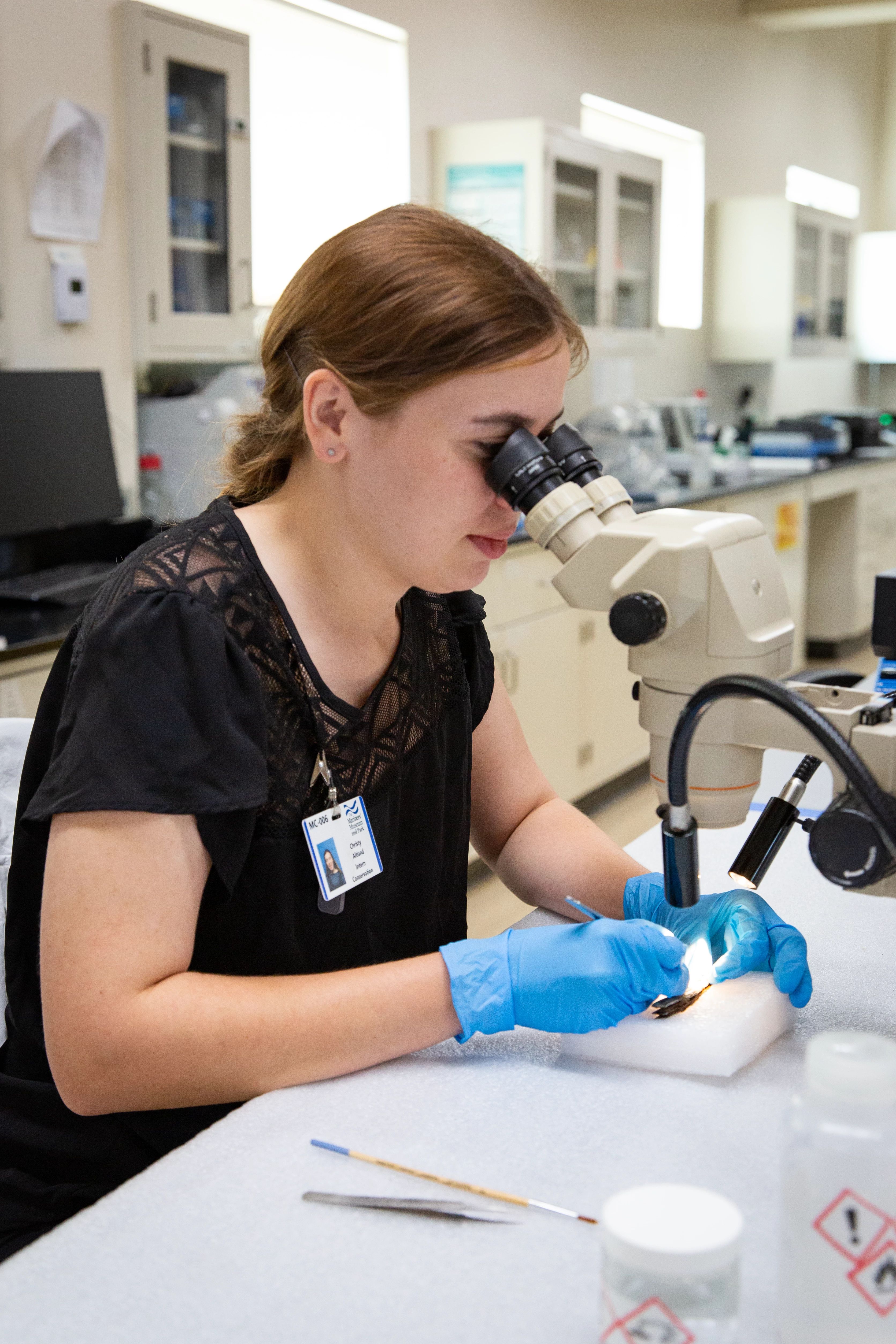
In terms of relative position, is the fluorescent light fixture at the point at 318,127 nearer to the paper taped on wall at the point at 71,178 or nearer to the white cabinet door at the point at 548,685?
the paper taped on wall at the point at 71,178

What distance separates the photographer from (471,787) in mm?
1473

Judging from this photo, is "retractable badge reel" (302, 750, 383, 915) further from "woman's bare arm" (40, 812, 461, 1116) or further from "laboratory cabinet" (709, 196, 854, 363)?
"laboratory cabinet" (709, 196, 854, 363)

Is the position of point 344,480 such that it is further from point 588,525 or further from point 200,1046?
point 200,1046

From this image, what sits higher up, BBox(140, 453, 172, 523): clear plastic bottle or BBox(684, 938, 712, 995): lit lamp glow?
BBox(140, 453, 172, 523): clear plastic bottle

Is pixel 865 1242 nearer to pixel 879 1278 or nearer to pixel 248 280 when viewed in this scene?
pixel 879 1278

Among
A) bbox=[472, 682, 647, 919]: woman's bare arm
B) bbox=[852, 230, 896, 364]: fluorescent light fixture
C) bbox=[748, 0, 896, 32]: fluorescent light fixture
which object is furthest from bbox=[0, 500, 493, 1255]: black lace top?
bbox=[852, 230, 896, 364]: fluorescent light fixture

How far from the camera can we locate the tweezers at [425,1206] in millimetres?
779

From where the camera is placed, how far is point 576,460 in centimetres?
99

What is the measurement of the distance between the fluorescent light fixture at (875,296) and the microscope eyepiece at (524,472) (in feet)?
22.3

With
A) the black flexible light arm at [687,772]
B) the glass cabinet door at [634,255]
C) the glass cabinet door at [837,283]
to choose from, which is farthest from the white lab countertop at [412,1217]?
the glass cabinet door at [837,283]

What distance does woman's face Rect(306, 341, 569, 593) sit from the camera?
1.06 m

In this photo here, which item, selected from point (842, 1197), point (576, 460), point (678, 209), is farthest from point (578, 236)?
point (842, 1197)

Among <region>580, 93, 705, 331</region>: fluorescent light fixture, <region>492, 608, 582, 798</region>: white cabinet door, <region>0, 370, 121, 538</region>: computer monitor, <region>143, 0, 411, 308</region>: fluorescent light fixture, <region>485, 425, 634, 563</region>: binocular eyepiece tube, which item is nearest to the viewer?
<region>485, 425, 634, 563</region>: binocular eyepiece tube

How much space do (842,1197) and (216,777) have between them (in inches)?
22.6
